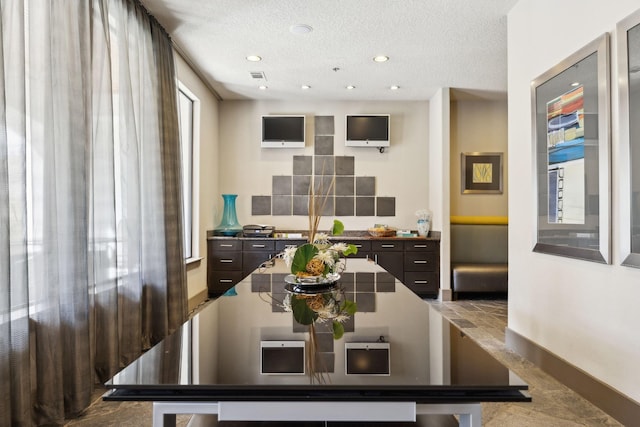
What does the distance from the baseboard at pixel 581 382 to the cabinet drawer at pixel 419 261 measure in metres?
2.14

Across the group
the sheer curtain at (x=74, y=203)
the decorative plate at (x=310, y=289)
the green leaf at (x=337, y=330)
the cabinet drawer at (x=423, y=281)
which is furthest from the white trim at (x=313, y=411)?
the cabinet drawer at (x=423, y=281)

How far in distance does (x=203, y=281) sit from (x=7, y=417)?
3.40 meters

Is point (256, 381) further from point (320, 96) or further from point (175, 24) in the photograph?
point (320, 96)

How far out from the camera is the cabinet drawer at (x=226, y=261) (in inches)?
205

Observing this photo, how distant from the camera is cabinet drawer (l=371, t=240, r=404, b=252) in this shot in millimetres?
5227

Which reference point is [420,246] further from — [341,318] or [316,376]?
[316,376]

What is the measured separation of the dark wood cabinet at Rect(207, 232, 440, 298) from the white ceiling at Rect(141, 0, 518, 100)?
6.69ft

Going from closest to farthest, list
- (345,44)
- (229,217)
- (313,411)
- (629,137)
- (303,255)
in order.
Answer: (313,411), (303,255), (629,137), (345,44), (229,217)

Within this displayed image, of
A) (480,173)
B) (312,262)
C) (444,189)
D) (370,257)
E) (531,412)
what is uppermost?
(480,173)

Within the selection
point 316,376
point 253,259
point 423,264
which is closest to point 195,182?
point 253,259

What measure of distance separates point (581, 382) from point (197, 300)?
3.88 metres

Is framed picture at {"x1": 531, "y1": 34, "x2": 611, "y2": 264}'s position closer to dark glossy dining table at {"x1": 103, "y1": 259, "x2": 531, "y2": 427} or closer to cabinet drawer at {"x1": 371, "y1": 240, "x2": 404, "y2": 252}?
dark glossy dining table at {"x1": 103, "y1": 259, "x2": 531, "y2": 427}

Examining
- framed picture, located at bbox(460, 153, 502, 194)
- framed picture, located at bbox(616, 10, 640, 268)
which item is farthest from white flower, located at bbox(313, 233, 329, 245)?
framed picture, located at bbox(460, 153, 502, 194)

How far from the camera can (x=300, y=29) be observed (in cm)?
351
